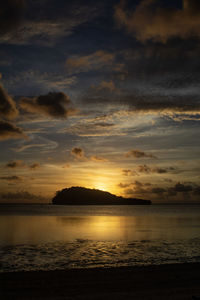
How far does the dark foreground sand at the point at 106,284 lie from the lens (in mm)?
11961

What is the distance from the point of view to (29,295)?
12.0 m

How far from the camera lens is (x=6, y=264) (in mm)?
21719

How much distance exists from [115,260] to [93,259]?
1.86m

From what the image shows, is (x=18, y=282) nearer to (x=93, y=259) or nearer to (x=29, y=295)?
(x=29, y=295)

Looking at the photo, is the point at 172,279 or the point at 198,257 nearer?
the point at 172,279

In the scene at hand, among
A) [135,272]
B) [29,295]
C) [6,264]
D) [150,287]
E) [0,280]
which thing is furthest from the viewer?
[6,264]

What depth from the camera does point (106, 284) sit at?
13.8 meters

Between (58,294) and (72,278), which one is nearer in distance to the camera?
(58,294)

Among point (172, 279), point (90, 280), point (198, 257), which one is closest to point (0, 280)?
point (90, 280)

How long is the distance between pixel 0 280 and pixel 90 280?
14.8 ft

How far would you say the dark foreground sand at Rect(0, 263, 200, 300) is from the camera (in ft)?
39.2

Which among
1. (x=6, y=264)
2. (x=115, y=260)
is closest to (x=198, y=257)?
(x=115, y=260)

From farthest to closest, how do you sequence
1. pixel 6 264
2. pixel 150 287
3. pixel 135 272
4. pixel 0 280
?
1. pixel 6 264
2. pixel 135 272
3. pixel 0 280
4. pixel 150 287

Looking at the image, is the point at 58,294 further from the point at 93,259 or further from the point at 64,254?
the point at 64,254
